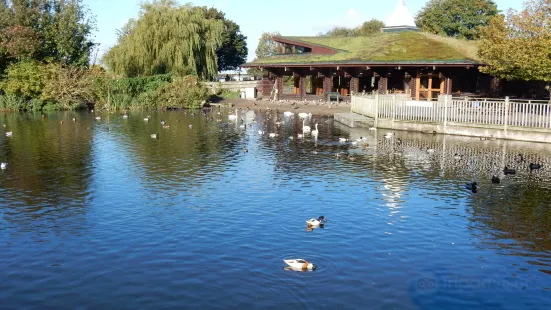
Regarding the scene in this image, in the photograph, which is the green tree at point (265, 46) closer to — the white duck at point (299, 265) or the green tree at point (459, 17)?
the green tree at point (459, 17)

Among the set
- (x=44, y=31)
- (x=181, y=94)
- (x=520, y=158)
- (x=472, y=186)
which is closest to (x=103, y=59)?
(x=44, y=31)

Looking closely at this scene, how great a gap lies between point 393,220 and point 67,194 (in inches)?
417

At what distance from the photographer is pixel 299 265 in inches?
452

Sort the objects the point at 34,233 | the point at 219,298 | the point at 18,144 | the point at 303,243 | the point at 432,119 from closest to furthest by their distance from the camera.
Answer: the point at 219,298 < the point at 303,243 < the point at 34,233 < the point at 18,144 < the point at 432,119

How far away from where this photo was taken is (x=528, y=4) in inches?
1352

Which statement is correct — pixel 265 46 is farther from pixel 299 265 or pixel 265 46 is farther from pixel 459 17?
pixel 299 265

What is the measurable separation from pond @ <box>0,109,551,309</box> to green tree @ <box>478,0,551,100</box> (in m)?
7.16

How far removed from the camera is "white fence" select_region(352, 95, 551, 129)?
30.3 m

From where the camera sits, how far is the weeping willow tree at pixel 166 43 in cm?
5812

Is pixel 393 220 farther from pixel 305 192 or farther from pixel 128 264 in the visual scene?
pixel 128 264

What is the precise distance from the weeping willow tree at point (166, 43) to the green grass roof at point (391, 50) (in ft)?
20.2

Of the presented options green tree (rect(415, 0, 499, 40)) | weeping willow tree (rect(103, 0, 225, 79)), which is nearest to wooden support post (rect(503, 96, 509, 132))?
weeping willow tree (rect(103, 0, 225, 79))

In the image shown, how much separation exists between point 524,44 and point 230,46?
6493 cm

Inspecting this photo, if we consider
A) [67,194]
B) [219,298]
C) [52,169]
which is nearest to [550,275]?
[219,298]
